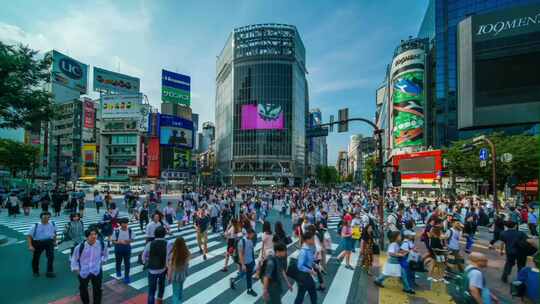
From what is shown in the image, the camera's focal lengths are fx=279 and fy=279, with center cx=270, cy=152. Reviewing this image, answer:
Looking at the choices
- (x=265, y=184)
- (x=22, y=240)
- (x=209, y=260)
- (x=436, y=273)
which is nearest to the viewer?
(x=436, y=273)

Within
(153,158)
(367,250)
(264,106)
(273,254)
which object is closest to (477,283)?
(273,254)

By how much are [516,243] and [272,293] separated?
7260 mm

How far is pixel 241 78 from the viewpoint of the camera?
260 feet

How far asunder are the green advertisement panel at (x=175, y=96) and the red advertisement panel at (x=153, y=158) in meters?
13.0

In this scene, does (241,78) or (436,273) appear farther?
(241,78)

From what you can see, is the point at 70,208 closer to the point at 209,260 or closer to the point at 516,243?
the point at 209,260

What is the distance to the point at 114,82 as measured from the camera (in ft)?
252

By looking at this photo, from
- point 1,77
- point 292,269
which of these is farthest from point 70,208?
point 292,269

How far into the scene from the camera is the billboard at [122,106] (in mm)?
68125

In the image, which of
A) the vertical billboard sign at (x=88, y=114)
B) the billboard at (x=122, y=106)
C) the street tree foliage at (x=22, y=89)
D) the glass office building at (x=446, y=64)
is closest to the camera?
the street tree foliage at (x=22, y=89)

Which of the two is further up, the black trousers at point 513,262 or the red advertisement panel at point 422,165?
the red advertisement panel at point 422,165

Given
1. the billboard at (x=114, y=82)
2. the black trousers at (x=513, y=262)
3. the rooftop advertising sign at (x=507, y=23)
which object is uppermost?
the billboard at (x=114, y=82)

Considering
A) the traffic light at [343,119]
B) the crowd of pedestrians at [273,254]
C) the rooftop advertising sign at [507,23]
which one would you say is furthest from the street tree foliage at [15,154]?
the rooftop advertising sign at [507,23]

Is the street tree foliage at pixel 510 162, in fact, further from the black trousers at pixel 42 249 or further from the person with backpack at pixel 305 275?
the black trousers at pixel 42 249
